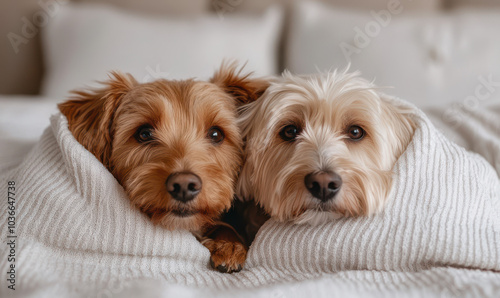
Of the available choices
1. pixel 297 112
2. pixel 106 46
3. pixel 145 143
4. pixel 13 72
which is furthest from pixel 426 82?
pixel 13 72

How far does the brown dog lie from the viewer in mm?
1344

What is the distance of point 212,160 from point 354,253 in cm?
56

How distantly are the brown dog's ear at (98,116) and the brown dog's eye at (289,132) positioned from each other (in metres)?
0.62

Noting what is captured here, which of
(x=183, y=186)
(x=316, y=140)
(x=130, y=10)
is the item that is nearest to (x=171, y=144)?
(x=183, y=186)

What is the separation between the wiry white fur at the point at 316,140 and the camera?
137 centimetres

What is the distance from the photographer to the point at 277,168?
1.47 meters

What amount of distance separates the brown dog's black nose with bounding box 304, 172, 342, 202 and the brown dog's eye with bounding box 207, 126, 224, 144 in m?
0.42

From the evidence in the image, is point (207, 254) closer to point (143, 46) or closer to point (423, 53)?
point (143, 46)

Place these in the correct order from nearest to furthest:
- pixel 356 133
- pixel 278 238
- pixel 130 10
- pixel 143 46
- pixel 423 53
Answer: pixel 278 238 < pixel 356 133 < pixel 423 53 < pixel 143 46 < pixel 130 10

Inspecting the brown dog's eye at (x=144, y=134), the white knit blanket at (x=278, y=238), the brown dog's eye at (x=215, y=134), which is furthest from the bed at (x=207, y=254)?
the brown dog's eye at (x=215, y=134)

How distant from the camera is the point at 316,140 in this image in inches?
58.2

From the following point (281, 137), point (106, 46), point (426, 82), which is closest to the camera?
point (281, 137)

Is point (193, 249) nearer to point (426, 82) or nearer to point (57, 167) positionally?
point (57, 167)

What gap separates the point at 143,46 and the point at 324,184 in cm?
193
